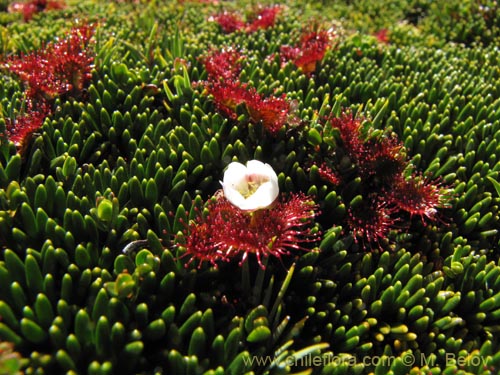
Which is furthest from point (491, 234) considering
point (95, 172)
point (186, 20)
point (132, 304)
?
point (186, 20)

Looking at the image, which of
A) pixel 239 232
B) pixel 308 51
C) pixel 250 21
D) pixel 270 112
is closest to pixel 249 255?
pixel 239 232

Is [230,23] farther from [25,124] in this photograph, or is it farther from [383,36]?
[25,124]

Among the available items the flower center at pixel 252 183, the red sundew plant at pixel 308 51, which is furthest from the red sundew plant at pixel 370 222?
the red sundew plant at pixel 308 51

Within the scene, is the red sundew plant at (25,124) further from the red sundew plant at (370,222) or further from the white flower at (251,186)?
the red sundew plant at (370,222)

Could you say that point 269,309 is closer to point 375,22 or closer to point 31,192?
point 31,192

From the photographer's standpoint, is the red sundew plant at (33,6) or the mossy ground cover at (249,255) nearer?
the mossy ground cover at (249,255)

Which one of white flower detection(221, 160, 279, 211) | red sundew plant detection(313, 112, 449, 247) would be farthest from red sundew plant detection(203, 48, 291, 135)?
white flower detection(221, 160, 279, 211)
